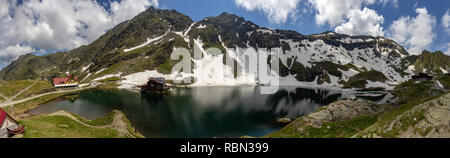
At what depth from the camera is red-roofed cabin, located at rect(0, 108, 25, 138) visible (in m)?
23.0


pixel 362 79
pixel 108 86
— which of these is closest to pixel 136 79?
pixel 108 86

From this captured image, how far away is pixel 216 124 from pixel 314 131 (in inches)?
1083

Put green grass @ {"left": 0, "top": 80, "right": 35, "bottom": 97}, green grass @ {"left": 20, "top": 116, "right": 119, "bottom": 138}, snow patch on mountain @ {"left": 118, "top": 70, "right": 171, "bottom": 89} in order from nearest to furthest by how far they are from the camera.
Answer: green grass @ {"left": 20, "top": 116, "right": 119, "bottom": 138} → green grass @ {"left": 0, "top": 80, "right": 35, "bottom": 97} → snow patch on mountain @ {"left": 118, "top": 70, "right": 171, "bottom": 89}

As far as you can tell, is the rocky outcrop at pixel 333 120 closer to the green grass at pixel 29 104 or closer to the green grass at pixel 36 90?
the green grass at pixel 29 104

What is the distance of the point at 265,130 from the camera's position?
45625mm

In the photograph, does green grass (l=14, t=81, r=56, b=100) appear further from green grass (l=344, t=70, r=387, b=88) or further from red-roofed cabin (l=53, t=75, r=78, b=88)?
green grass (l=344, t=70, r=387, b=88)

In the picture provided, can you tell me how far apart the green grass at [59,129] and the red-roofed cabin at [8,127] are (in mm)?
828

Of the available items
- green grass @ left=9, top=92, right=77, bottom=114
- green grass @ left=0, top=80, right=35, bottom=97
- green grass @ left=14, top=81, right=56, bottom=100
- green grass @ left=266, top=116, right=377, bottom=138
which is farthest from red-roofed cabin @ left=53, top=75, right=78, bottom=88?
green grass @ left=266, top=116, right=377, bottom=138

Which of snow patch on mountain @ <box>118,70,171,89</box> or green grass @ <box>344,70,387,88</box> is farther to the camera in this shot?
green grass @ <box>344,70,387,88</box>

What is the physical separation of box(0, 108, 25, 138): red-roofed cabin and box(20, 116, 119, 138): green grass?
32.6 inches

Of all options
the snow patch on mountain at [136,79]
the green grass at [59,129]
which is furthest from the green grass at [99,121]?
the snow patch on mountain at [136,79]
